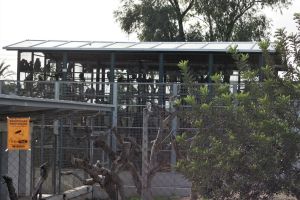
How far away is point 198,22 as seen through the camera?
36250 mm

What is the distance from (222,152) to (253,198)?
58 cm

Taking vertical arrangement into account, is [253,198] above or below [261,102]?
below

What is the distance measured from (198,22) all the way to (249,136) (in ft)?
103

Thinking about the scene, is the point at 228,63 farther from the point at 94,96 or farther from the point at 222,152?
the point at 222,152

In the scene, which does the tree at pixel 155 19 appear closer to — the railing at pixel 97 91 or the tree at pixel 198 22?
the tree at pixel 198 22

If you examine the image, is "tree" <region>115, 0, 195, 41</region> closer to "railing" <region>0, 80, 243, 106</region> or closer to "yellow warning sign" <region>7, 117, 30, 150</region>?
"railing" <region>0, 80, 243, 106</region>

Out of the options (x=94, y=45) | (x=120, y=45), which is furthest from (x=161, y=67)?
(x=94, y=45)

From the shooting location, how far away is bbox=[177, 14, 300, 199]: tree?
5.41 m

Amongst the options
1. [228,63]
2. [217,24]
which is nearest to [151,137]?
[228,63]

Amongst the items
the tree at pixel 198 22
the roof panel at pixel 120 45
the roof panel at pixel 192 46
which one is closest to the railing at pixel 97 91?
the roof panel at pixel 120 45

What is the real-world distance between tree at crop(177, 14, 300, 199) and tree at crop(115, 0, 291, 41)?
→ 2836 cm

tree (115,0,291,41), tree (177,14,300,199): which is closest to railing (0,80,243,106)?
tree (177,14,300,199)

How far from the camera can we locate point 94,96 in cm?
1360

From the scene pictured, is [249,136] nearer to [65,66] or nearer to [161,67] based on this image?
[161,67]
